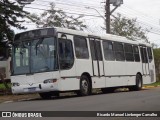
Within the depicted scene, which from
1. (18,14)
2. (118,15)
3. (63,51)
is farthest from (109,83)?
(118,15)

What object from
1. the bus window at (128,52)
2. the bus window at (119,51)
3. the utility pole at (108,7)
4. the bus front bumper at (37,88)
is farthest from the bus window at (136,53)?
the bus front bumper at (37,88)

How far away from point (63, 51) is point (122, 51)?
6.73 meters

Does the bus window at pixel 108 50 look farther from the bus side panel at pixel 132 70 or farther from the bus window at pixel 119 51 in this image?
the bus side panel at pixel 132 70

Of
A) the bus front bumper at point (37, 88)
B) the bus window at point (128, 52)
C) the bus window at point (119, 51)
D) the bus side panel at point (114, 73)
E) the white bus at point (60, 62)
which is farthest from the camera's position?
the bus window at point (128, 52)

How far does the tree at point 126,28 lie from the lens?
4962cm

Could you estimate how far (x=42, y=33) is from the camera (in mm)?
19531

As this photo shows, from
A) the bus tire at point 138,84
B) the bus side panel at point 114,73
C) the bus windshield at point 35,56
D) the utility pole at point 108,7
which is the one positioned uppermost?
the utility pole at point 108,7

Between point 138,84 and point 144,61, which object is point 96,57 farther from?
point 144,61

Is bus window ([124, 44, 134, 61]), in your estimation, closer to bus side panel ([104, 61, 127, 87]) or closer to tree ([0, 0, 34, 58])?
bus side panel ([104, 61, 127, 87])

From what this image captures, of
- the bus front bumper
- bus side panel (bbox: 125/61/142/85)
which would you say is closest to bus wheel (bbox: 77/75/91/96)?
the bus front bumper

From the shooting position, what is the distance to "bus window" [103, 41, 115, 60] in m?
23.1

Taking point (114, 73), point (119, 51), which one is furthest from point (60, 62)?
point (119, 51)

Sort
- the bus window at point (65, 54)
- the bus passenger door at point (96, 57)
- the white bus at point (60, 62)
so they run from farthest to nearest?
the bus passenger door at point (96, 57) < the bus window at point (65, 54) < the white bus at point (60, 62)

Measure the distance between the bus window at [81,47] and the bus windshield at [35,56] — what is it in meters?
1.65
